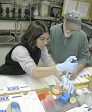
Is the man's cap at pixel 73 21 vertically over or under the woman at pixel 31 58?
over

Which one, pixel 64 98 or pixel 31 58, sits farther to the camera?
pixel 31 58

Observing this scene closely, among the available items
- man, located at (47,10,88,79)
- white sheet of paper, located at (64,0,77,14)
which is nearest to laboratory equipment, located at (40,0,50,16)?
white sheet of paper, located at (64,0,77,14)

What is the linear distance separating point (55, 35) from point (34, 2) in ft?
4.58

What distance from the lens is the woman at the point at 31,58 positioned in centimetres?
127

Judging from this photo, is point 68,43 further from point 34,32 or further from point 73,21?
point 34,32

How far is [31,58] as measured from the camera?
4.48 ft

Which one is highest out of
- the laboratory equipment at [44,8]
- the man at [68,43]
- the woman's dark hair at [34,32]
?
the laboratory equipment at [44,8]

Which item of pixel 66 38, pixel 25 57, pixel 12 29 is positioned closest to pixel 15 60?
pixel 25 57

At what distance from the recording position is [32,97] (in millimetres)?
1152

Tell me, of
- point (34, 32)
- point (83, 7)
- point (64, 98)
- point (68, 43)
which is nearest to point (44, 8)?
point (83, 7)

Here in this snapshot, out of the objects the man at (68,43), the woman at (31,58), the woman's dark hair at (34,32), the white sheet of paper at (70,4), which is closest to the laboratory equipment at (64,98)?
the woman at (31,58)

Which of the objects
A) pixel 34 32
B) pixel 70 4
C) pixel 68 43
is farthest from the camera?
pixel 70 4

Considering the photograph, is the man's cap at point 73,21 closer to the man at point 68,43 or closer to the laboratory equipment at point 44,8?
the man at point 68,43

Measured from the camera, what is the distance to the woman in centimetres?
127
